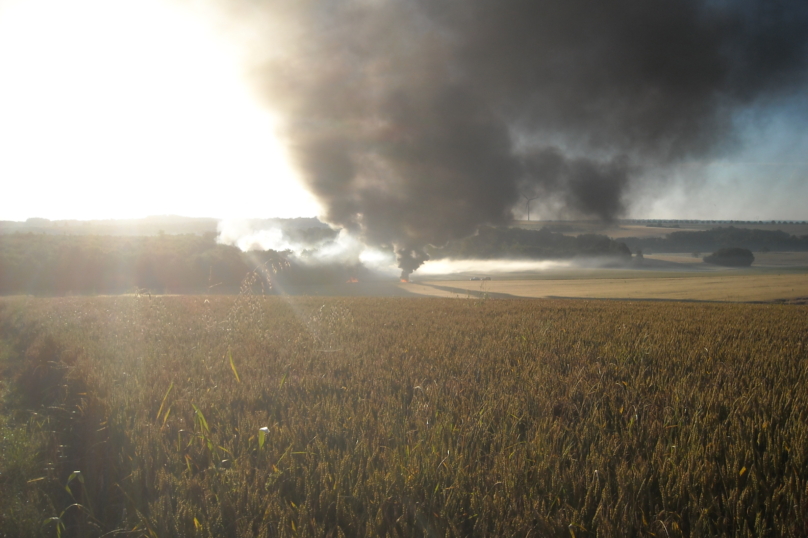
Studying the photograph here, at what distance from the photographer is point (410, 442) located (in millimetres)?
3580

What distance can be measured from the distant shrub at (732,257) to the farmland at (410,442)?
82.4m

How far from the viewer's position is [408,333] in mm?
9359

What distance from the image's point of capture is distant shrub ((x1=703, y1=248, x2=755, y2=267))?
74.8 metres

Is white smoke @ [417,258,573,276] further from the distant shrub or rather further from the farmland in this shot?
the farmland

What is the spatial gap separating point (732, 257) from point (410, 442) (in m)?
92.8

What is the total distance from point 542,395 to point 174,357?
5303mm

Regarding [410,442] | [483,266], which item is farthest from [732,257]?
[410,442]

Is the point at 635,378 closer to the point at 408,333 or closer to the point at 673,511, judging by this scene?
the point at 673,511

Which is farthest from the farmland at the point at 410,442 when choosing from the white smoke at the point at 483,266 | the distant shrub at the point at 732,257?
the white smoke at the point at 483,266

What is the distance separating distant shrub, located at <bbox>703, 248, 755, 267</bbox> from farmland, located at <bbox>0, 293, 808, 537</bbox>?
82375 mm

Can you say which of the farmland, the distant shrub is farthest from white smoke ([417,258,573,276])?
the farmland

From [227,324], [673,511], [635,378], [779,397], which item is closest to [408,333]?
[227,324]

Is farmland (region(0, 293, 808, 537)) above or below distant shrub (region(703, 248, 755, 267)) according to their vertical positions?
below

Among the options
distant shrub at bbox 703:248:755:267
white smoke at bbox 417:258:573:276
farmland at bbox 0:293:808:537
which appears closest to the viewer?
farmland at bbox 0:293:808:537
